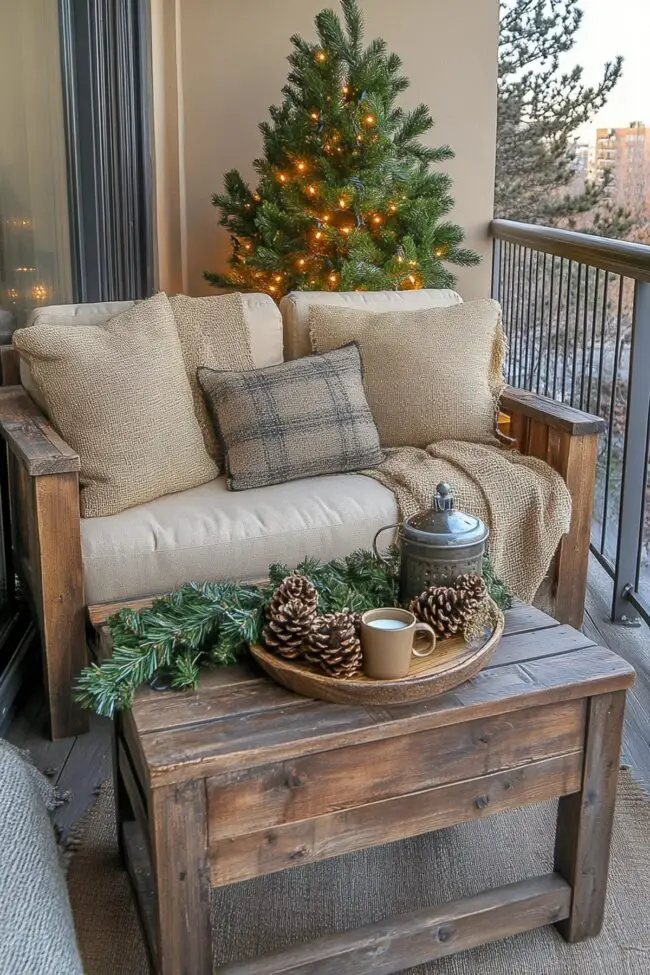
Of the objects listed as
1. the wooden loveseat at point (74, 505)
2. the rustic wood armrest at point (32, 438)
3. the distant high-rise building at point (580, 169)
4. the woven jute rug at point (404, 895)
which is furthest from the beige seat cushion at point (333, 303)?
the distant high-rise building at point (580, 169)

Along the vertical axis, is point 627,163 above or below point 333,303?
above

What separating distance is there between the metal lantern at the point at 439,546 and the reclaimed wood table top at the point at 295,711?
150mm

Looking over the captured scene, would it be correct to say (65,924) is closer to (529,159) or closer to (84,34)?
(84,34)

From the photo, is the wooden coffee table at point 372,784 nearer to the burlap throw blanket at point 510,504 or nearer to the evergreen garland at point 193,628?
the evergreen garland at point 193,628

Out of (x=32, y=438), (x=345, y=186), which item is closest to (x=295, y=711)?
(x=32, y=438)

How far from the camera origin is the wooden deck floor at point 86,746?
6.34 feet

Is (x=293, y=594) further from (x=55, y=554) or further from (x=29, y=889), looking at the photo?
(x=55, y=554)

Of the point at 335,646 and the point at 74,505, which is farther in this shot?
the point at 74,505

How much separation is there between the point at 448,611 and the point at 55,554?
3.27 ft

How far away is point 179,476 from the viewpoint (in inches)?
92.3

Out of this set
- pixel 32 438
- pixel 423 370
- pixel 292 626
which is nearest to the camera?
pixel 292 626

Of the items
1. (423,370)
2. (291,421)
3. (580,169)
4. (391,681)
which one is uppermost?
(580,169)

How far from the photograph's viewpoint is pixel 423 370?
2.63 metres

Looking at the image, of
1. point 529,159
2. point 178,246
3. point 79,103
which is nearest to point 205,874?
point 79,103
